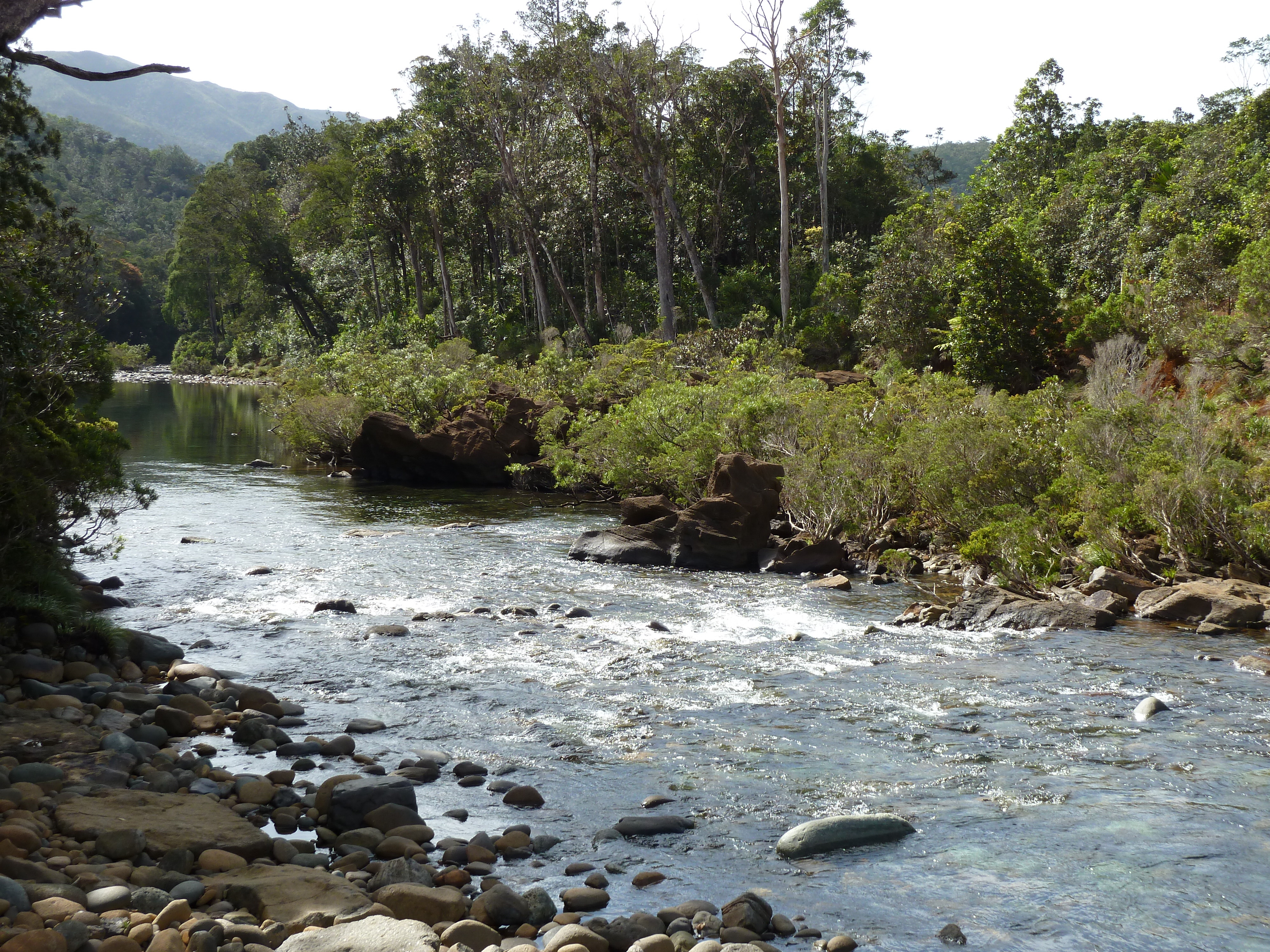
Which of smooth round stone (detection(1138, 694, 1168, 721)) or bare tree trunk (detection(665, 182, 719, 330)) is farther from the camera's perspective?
bare tree trunk (detection(665, 182, 719, 330))

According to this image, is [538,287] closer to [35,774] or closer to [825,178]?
[825,178]

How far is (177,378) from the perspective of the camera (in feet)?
259

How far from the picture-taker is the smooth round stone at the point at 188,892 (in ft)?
16.7

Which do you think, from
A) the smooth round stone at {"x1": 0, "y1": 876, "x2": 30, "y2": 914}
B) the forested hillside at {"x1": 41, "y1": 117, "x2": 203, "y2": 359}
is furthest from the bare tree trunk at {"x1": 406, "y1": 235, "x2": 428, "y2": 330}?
the smooth round stone at {"x1": 0, "y1": 876, "x2": 30, "y2": 914}

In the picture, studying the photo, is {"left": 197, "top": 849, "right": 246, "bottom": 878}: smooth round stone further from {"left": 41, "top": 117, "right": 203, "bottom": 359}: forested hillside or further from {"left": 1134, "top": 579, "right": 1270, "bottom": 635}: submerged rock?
{"left": 41, "top": 117, "right": 203, "bottom": 359}: forested hillside

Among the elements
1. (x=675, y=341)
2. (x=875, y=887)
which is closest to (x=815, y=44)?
(x=675, y=341)

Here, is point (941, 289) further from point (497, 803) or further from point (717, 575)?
point (497, 803)

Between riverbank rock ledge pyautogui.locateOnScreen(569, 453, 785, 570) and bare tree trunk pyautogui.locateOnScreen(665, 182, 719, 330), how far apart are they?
60.0 ft

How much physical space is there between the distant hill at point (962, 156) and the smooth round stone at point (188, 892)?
97.5 m

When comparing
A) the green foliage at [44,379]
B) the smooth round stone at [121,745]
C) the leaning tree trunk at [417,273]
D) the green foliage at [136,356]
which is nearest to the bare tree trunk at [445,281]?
the leaning tree trunk at [417,273]

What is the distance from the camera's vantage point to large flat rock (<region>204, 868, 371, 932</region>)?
196 inches

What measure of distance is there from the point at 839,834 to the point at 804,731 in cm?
206

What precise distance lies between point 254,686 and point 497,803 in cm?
347

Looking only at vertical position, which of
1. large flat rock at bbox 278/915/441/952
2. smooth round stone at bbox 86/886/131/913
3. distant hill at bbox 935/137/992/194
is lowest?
large flat rock at bbox 278/915/441/952
